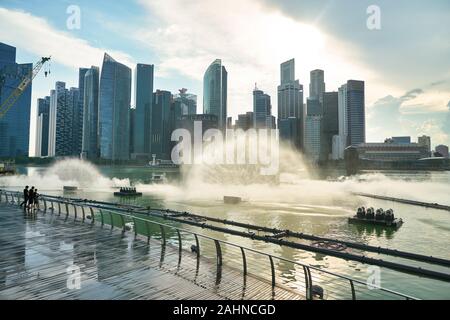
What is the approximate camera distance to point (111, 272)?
42.5 ft

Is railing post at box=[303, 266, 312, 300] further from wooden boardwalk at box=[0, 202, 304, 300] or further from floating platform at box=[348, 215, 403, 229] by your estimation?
floating platform at box=[348, 215, 403, 229]

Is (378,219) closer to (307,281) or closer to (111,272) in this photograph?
(307,281)

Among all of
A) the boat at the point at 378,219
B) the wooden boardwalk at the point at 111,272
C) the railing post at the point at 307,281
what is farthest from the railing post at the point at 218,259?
the boat at the point at 378,219

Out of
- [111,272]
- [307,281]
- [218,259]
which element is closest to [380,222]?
[218,259]

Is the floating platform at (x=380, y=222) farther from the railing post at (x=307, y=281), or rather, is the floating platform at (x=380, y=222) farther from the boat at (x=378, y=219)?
the railing post at (x=307, y=281)

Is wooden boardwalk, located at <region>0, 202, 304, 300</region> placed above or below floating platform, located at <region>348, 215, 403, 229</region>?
above

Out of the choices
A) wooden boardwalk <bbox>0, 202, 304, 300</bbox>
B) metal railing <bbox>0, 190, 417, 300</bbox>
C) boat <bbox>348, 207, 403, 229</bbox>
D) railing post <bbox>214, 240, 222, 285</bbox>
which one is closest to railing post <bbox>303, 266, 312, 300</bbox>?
metal railing <bbox>0, 190, 417, 300</bbox>

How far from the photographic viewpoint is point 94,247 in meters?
17.2

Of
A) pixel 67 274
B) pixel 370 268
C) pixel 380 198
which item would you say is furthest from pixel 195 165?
pixel 67 274

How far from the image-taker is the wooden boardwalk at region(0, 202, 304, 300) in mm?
10789

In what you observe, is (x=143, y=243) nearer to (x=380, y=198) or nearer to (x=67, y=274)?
(x=67, y=274)

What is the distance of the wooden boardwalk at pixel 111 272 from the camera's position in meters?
10.8
